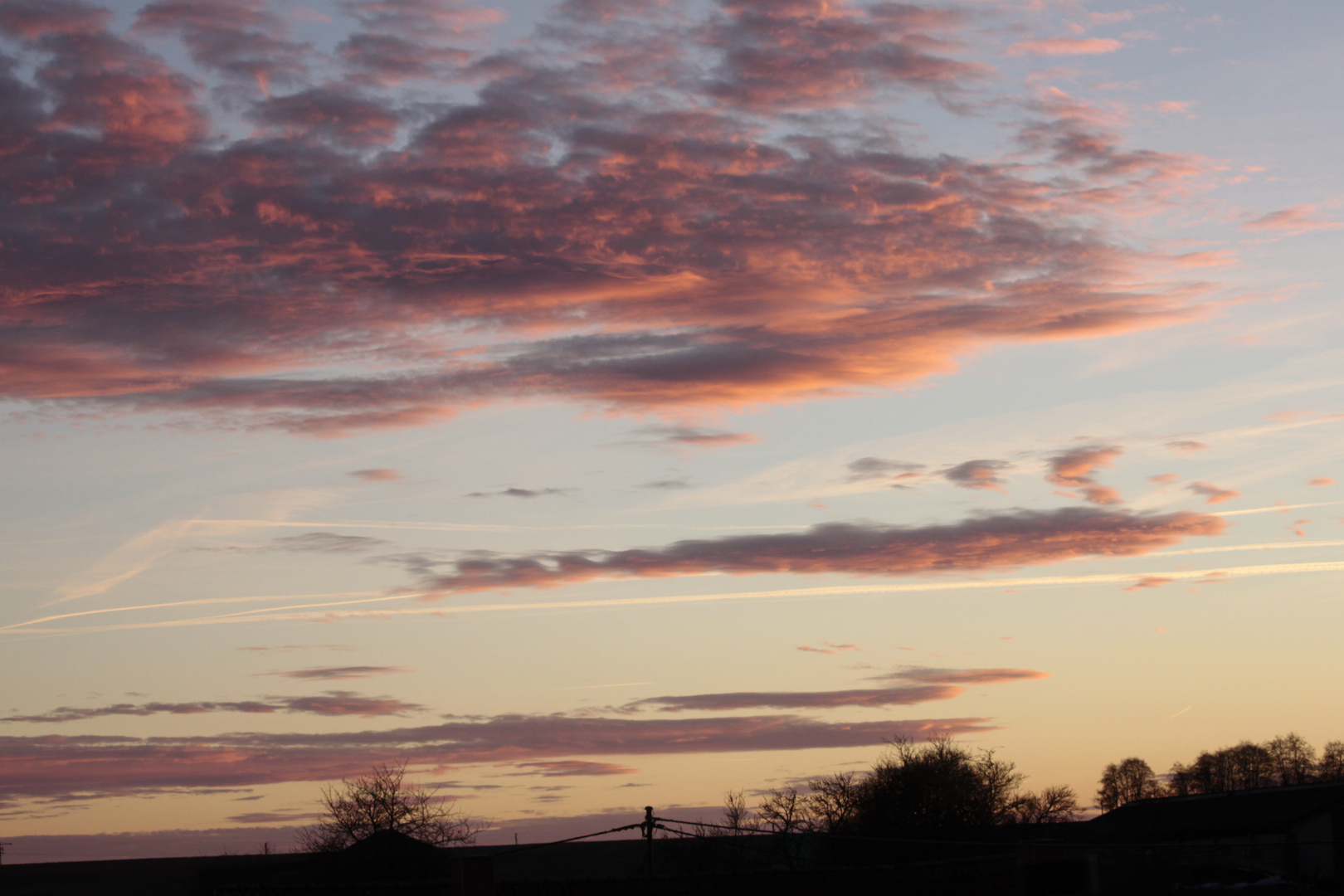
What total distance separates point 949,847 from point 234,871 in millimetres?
92414

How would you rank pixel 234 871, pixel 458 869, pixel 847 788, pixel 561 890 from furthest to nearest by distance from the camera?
A: pixel 234 871
pixel 847 788
pixel 561 890
pixel 458 869

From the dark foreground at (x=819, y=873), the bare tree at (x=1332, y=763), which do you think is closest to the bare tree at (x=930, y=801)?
the dark foreground at (x=819, y=873)

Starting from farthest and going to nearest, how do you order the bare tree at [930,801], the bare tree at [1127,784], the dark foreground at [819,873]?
the bare tree at [1127,784] < the bare tree at [930,801] < the dark foreground at [819,873]

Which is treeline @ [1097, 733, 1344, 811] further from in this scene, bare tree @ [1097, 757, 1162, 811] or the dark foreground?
the dark foreground

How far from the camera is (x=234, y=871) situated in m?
143

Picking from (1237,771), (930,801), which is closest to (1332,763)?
(1237,771)

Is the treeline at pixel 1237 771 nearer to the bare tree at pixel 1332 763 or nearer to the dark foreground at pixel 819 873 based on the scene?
the bare tree at pixel 1332 763

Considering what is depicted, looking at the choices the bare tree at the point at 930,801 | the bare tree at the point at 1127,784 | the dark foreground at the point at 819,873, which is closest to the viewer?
the dark foreground at the point at 819,873

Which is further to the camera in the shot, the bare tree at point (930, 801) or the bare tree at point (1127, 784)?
the bare tree at point (1127, 784)

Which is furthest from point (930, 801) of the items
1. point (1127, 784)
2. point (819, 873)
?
point (1127, 784)

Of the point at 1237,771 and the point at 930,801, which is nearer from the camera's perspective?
the point at 930,801

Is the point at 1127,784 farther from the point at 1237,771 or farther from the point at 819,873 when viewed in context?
the point at 819,873

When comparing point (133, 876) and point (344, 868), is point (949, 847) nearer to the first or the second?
point (344, 868)

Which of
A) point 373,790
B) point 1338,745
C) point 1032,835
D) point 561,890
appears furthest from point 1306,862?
point 1338,745
